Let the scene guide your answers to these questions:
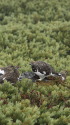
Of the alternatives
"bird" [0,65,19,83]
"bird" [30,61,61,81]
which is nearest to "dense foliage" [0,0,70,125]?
"bird" [0,65,19,83]

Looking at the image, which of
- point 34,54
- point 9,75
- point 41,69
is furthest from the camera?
point 34,54

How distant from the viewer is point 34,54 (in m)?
13.3

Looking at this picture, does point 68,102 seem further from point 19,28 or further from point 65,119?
point 19,28

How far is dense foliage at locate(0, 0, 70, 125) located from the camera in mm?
6116

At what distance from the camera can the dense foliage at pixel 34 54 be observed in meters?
6.12

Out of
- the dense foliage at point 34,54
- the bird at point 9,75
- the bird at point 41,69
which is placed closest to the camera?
the dense foliage at point 34,54

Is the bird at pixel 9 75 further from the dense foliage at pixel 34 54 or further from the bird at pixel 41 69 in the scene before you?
the bird at pixel 41 69

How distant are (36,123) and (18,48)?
828 centimetres

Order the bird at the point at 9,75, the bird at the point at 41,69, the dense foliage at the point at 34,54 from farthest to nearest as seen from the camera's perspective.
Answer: the bird at the point at 41,69 < the bird at the point at 9,75 < the dense foliage at the point at 34,54

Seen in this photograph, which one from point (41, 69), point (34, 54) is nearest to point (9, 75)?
point (41, 69)

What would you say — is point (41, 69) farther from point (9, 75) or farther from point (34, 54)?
point (34, 54)

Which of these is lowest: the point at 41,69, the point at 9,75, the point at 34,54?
the point at 9,75

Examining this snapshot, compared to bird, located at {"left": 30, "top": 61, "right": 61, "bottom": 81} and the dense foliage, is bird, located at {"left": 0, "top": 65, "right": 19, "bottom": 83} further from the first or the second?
bird, located at {"left": 30, "top": 61, "right": 61, "bottom": 81}

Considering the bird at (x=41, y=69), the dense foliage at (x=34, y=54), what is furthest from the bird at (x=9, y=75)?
the bird at (x=41, y=69)
